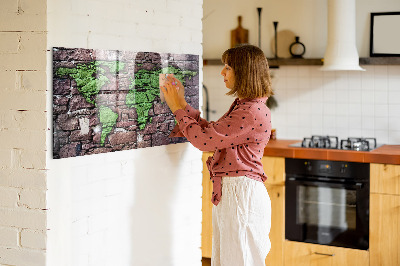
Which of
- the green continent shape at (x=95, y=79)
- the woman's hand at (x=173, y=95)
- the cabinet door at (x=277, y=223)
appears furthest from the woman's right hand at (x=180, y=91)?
the cabinet door at (x=277, y=223)

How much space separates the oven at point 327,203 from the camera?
418 cm

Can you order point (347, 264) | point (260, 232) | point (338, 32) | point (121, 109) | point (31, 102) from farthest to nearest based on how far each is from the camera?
point (338, 32)
point (347, 264)
point (260, 232)
point (121, 109)
point (31, 102)

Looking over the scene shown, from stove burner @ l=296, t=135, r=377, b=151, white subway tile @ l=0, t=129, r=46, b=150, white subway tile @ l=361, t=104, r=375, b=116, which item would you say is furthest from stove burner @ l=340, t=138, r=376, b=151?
white subway tile @ l=0, t=129, r=46, b=150

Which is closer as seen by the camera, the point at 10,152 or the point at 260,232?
the point at 10,152

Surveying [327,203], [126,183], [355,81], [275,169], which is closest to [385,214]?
[327,203]

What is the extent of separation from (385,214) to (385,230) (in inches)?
4.4

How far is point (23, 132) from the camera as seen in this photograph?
232cm

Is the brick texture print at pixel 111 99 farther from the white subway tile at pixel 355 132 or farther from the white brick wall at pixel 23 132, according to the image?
the white subway tile at pixel 355 132

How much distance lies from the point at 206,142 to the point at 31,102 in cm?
81

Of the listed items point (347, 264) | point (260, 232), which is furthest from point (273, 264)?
point (260, 232)

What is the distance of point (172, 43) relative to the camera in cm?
299

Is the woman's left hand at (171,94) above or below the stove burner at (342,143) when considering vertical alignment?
above

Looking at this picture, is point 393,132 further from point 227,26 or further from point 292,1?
point 227,26

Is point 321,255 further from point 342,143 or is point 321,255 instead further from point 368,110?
point 368,110
